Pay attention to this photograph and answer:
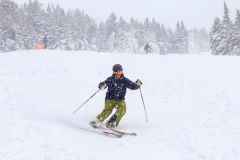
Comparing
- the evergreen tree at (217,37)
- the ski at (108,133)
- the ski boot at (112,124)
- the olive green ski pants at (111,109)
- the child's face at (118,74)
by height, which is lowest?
the ski at (108,133)

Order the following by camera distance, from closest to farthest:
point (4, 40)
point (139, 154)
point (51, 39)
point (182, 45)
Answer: point (139, 154)
point (4, 40)
point (51, 39)
point (182, 45)

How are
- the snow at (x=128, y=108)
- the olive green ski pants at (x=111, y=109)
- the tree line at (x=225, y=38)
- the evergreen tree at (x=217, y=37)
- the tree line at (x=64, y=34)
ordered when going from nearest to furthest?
the snow at (x=128, y=108), the olive green ski pants at (x=111, y=109), the tree line at (x=225, y=38), the evergreen tree at (x=217, y=37), the tree line at (x=64, y=34)

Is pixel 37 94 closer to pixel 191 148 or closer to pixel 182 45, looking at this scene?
pixel 191 148

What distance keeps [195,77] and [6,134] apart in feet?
32.4

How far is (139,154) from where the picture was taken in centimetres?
908

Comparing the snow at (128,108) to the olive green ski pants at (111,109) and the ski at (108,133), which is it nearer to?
the ski at (108,133)

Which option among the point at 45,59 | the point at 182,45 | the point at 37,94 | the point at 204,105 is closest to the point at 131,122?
the point at 204,105

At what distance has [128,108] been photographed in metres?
14.0

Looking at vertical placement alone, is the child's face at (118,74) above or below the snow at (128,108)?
above

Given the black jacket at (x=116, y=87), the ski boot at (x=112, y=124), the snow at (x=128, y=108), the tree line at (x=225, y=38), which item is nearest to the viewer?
the snow at (x=128, y=108)

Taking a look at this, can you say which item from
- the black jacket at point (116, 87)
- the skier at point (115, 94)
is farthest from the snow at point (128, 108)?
the black jacket at point (116, 87)

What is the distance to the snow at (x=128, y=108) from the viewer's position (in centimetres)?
899

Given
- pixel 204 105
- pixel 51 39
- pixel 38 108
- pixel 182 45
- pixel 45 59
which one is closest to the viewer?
pixel 38 108

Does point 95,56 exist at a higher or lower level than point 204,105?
higher
